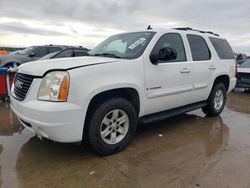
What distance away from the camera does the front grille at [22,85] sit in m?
3.45

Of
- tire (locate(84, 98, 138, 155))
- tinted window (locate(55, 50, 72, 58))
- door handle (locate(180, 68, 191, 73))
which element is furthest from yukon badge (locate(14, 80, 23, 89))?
tinted window (locate(55, 50, 72, 58))

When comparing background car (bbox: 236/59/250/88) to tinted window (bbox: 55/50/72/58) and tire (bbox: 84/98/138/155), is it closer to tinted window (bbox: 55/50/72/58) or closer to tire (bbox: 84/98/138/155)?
tinted window (bbox: 55/50/72/58)

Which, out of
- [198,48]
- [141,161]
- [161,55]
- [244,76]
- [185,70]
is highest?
[198,48]

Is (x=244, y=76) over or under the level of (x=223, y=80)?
under

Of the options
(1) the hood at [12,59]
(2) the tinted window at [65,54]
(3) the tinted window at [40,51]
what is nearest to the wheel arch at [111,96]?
(2) the tinted window at [65,54]

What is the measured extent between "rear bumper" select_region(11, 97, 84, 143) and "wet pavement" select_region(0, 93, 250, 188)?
1.56 feet

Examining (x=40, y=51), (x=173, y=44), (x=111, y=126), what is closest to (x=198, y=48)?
(x=173, y=44)

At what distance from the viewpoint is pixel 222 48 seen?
6.03m

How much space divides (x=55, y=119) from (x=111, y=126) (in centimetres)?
92

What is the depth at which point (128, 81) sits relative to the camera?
12.2 ft

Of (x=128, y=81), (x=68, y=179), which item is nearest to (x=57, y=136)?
(x=68, y=179)

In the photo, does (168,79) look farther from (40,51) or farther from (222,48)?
(40,51)

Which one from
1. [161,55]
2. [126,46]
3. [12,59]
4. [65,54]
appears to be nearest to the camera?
[161,55]

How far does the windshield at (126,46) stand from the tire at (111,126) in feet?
2.72
